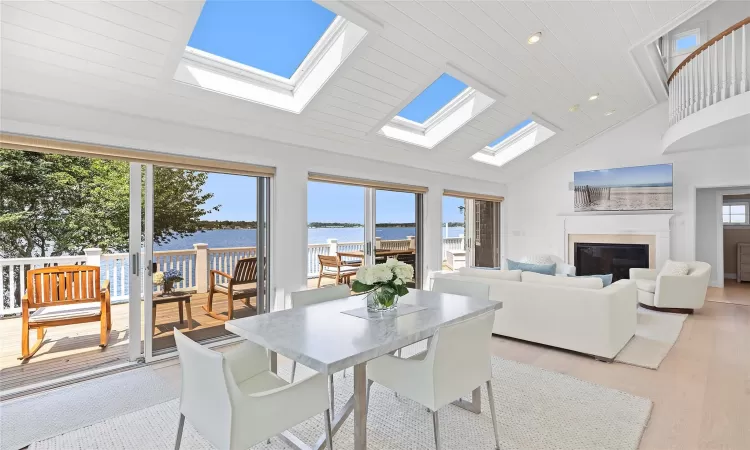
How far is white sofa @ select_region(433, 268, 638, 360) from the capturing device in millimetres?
3264

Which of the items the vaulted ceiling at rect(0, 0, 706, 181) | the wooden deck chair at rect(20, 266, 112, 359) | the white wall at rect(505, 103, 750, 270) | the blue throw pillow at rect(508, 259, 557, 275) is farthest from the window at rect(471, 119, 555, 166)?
the wooden deck chair at rect(20, 266, 112, 359)

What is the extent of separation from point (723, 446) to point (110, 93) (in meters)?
4.53

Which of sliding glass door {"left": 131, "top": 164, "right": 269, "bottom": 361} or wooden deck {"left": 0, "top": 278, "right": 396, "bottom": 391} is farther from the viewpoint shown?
sliding glass door {"left": 131, "top": 164, "right": 269, "bottom": 361}

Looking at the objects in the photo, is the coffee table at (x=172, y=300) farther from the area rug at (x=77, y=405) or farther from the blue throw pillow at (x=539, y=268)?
the blue throw pillow at (x=539, y=268)

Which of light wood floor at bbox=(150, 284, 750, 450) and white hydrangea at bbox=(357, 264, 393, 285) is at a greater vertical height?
white hydrangea at bbox=(357, 264, 393, 285)

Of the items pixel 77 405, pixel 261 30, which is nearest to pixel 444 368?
pixel 77 405

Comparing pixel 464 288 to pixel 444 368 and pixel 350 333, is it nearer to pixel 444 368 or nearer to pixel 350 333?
pixel 444 368

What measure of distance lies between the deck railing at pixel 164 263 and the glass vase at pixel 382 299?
2167mm

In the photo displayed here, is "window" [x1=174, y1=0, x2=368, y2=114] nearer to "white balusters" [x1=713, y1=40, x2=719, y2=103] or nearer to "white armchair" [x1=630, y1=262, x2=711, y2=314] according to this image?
"white balusters" [x1=713, y1=40, x2=719, y2=103]

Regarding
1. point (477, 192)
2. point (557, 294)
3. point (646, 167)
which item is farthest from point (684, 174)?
point (557, 294)

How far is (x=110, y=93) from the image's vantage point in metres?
2.73

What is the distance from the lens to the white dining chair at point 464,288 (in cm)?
286

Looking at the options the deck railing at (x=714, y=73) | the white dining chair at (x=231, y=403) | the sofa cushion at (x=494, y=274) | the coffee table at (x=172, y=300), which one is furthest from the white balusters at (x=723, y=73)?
the coffee table at (x=172, y=300)

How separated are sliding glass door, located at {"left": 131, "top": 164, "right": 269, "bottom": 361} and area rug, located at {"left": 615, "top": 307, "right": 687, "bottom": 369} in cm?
360
